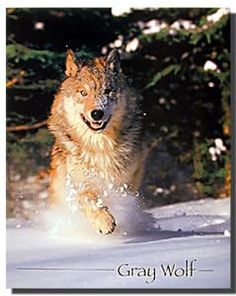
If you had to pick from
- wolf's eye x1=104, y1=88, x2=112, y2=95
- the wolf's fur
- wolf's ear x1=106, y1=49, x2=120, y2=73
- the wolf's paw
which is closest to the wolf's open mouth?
the wolf's fur

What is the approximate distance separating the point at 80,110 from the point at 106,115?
10 centimetres

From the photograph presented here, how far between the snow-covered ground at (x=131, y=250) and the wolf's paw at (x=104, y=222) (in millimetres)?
25

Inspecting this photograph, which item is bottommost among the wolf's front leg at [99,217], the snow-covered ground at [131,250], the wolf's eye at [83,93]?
the snow-covered ground at [131,250]

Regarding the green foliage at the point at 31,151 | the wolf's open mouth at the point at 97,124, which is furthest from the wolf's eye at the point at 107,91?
the green foliage at the point at 31,151

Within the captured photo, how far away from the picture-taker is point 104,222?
291 cm

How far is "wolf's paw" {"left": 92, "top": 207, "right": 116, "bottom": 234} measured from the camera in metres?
2.91

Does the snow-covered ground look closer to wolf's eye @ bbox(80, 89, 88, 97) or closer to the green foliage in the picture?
the green foliage

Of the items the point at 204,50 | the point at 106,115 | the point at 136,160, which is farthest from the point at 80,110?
the point at 204,50

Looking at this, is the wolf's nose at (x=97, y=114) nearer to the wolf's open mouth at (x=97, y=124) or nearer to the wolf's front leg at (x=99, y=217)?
the wolf's open mouth at (x=97, y=124)

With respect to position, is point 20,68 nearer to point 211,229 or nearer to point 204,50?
point 204,50

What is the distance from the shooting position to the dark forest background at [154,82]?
2.94 meters

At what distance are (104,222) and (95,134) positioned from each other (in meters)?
0.35

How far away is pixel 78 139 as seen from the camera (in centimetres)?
296

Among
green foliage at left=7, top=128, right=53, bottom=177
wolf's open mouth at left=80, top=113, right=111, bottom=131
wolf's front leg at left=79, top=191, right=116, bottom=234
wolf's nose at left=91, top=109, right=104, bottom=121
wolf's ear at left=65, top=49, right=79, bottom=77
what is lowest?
wolf's front leg at left=79, top=191, right=116, bottom=234
